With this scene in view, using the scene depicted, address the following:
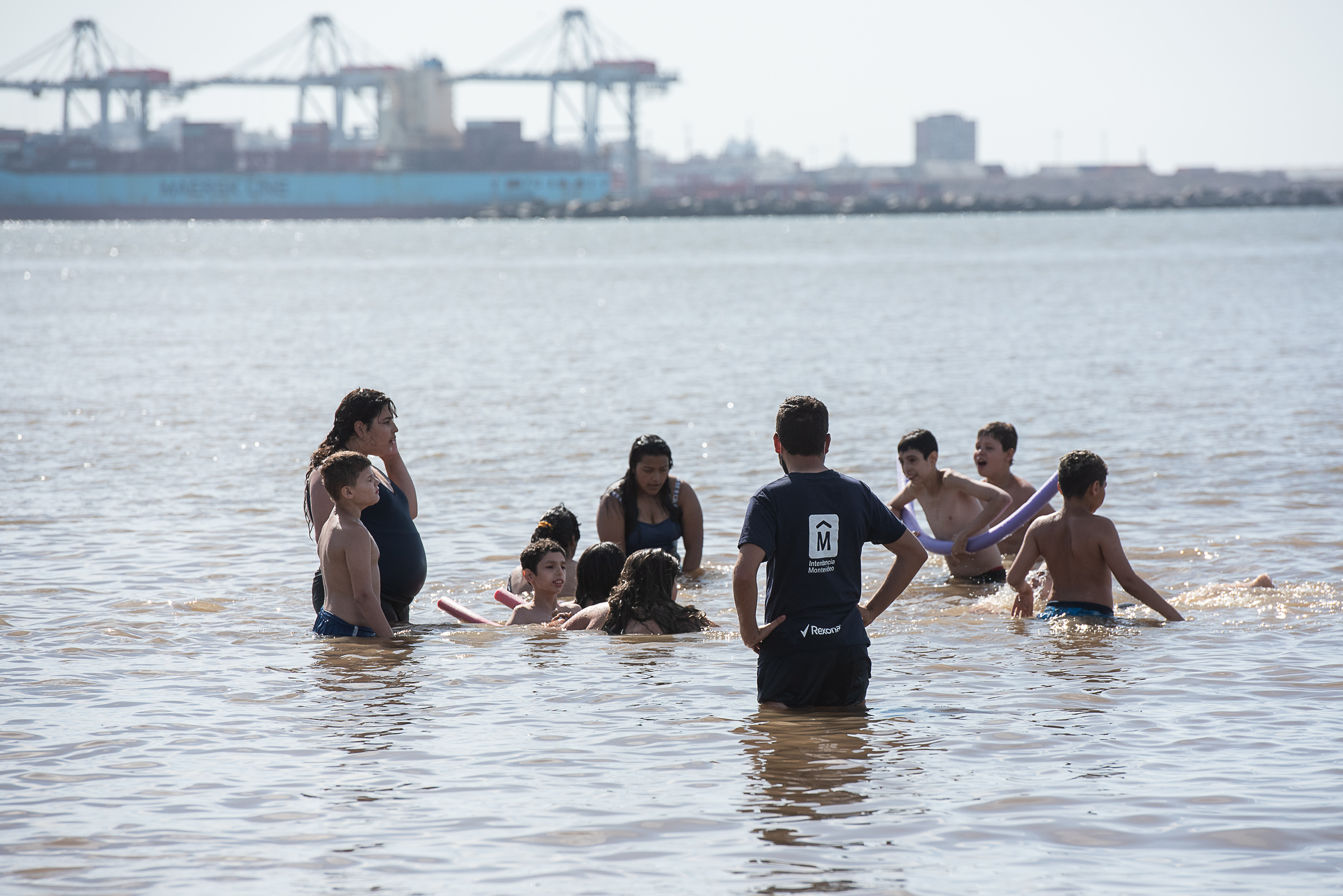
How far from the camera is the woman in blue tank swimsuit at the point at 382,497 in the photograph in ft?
24.1

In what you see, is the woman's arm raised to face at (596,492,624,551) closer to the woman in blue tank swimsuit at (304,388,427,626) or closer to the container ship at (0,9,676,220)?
the woman in blue tank swimsuit at (304,388,427,626)

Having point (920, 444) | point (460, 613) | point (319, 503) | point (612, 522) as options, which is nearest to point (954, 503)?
point (920, 444)

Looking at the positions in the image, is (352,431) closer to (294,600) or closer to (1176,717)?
(294,600)

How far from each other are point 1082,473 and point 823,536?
8.18ft

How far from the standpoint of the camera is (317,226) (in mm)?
155250

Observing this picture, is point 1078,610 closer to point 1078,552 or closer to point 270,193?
point 1078,552

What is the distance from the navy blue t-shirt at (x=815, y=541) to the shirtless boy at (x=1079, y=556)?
2211 millimetres

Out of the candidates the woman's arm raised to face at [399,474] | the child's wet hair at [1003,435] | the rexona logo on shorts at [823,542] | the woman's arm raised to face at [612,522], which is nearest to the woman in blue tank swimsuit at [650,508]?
the woman's arm raised to face at [612,522]

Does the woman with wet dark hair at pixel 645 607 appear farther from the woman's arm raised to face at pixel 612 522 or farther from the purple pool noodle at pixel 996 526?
the purple pool noodle at pixel 996 526

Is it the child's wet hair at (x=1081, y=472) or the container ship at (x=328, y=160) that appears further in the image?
the container ship at (x=328, y=160)

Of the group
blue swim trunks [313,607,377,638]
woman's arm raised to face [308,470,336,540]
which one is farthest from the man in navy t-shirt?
woman's arm raised to face [308,470,336,540]

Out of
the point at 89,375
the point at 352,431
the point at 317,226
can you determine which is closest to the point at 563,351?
the point at 89,375

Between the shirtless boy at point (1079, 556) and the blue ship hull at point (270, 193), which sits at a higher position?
the blue ship hull at point (270, 193)

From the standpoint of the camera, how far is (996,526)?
9508mm
